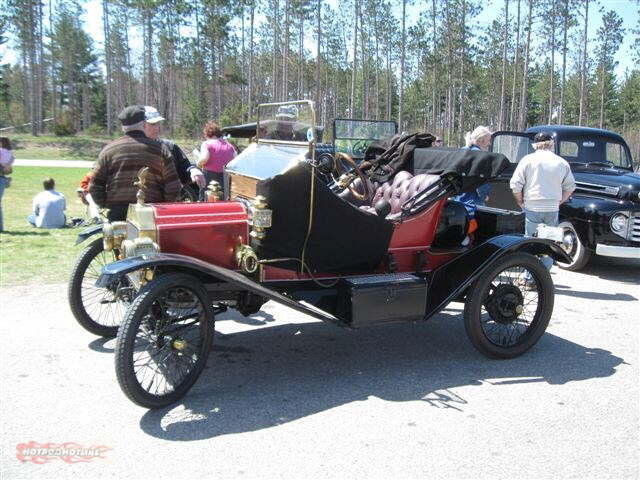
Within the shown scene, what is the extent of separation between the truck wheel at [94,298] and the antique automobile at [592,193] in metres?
4.88

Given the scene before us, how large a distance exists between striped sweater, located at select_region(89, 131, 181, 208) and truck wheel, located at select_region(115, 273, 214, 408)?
143cm

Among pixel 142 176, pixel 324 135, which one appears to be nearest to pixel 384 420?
pixel 142 176

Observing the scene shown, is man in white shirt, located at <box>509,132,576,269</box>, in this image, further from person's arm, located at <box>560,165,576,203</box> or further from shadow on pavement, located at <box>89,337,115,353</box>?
shadow on pavement, located at <box>89,337,115,353</box>

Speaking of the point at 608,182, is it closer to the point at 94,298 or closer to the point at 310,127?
the point at 310,127

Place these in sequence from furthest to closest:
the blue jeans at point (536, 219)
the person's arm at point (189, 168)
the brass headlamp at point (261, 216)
Answer: 1. the blue jeans at point (536, 219)
2. the person's arm at point (189, 168)
3. the brass headlamp at point (261, 216)

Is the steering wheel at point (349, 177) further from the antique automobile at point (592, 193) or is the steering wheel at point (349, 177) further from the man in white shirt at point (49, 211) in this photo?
the man in white shirt at point (49, 211)

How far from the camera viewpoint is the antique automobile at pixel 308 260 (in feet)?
11.6

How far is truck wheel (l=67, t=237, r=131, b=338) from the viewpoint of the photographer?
4.45 m

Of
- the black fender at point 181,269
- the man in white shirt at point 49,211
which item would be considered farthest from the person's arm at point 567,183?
the man in white shirt at point 49,211

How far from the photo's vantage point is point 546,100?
173 feet

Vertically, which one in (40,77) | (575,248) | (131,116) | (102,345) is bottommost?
(102,345)

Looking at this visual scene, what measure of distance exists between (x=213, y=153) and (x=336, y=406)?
196 inches

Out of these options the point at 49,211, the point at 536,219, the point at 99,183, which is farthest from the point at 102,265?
the point at 49,211

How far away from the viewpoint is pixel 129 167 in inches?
182
